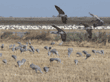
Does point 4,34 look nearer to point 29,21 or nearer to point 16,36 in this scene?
point 16,36

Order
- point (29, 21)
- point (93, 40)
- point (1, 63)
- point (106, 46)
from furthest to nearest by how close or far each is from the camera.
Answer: point (29, 21)
point (93, 40)
point (106, 46)
point (1, 63)

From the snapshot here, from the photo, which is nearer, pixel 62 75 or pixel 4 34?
pixel 62 75

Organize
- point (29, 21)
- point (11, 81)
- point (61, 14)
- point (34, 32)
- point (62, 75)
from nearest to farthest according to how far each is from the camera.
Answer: point (11, 81) → point (62, 75) → point (61, 14) → point (34, 32) → point (29, 21)

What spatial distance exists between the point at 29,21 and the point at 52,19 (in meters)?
1.95

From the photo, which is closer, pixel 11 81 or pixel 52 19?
pixel 11 81

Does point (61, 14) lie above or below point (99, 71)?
above

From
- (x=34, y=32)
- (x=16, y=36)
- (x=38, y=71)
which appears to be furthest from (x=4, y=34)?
(x=38, y=71)

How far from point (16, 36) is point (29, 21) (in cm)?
299

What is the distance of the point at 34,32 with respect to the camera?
12930 millimetres

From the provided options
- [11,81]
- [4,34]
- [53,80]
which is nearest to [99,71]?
[53,80]

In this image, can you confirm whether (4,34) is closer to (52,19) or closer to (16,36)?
(16,36)

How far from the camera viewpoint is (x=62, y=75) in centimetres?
470

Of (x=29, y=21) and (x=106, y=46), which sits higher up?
(x=29, y=21)

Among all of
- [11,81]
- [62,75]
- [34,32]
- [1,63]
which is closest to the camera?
[11,81]
